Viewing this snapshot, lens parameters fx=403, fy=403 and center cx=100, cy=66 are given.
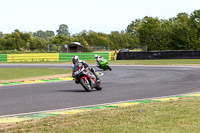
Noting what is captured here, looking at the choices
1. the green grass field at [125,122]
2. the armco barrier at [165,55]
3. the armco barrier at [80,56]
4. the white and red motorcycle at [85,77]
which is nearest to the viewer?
the green grass field at [125,122]

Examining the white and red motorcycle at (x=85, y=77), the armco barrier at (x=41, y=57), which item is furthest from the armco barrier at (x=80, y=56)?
the white and red motorcycle at (x=85, y=77)

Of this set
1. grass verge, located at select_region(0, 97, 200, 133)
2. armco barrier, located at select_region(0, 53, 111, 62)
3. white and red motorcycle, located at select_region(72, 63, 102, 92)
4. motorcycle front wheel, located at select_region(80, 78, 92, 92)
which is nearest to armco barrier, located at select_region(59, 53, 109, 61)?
armco barrier, located at select_region(0, 53, 111, 62)

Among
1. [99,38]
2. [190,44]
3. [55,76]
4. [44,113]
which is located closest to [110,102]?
[44,113]

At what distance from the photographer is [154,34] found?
71188 mm

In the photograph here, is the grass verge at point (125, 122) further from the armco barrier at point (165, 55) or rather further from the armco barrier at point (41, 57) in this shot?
the armco barrier at point (41, 57)

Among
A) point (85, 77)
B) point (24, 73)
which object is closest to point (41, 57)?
point (24, 73)

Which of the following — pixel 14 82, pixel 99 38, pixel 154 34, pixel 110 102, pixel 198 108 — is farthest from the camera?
pixel 99 38

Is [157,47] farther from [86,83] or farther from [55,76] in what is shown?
[86,83]

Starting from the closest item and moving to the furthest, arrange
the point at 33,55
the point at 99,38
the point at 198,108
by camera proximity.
Result: 1. the point at 198,108
2. the point at 33,55
3. the point at 99,38

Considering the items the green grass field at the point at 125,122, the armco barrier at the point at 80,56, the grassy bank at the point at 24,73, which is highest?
the green grass field at the point at 125,122

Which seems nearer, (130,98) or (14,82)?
(130,98)

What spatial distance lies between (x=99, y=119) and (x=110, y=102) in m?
3.44

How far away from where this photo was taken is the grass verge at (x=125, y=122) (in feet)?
21.8

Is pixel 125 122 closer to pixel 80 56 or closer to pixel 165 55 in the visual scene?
pixel 165 55
